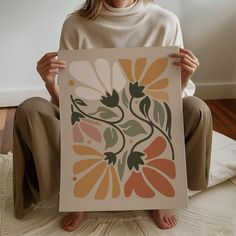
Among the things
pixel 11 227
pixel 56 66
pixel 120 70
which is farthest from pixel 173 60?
pixel 11 227

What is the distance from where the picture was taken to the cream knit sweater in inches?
44.2

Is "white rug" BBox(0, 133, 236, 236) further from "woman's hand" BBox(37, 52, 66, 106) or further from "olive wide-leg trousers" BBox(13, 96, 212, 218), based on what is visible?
"woman's hand" BBox(37, 52, 66, 106)

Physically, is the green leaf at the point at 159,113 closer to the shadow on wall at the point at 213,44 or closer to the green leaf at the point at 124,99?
the green leaf at the point at 124,99

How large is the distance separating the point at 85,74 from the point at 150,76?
0.58 feet

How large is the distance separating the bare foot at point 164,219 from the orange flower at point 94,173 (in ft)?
0.53

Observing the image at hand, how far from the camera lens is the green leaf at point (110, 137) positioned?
1.00 m

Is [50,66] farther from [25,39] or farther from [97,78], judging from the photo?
[25,39]

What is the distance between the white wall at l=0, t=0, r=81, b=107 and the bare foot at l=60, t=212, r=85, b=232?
1.16 metres

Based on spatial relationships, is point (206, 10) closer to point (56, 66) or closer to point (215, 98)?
point (215, 98)

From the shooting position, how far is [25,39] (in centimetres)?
201

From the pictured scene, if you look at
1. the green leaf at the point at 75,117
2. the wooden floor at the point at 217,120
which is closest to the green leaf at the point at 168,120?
the green leaf at the point at 75,117

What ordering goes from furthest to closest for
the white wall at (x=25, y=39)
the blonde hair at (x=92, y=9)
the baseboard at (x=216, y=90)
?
the baseboard at (x=216, y=90)
the white wall at (x=25, y=39)
the blonde hair at (x=92, y=9)

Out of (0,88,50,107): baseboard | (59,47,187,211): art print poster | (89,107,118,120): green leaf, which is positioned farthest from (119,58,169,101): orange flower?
(0,88,50,107): baseboard

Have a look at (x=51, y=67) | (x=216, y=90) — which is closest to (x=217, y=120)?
(x=216, y=90)
